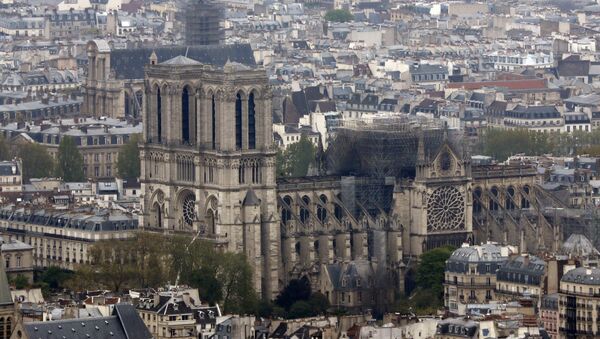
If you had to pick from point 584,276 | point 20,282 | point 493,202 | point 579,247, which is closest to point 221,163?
point 20,282

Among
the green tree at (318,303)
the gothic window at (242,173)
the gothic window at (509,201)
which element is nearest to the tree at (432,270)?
the green tree at (318,303)

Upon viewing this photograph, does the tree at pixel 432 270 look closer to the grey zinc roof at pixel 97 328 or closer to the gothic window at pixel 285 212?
the gothic window at pixel 285 212

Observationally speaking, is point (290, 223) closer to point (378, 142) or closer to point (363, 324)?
point (378, 142)

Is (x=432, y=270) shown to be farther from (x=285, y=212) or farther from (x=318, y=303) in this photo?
(x=285, y=212)

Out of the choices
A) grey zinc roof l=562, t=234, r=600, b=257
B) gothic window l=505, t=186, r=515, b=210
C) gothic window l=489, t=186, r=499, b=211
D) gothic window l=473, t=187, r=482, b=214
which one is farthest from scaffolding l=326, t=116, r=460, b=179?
grey zinc roof l=562, t=234, r=600, b=257

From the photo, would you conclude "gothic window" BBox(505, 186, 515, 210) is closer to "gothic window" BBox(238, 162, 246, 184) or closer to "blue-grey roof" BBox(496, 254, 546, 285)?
"gothic window" BBox(238, 162, 246, 184)

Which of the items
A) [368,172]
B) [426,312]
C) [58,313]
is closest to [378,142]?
[368,172]
